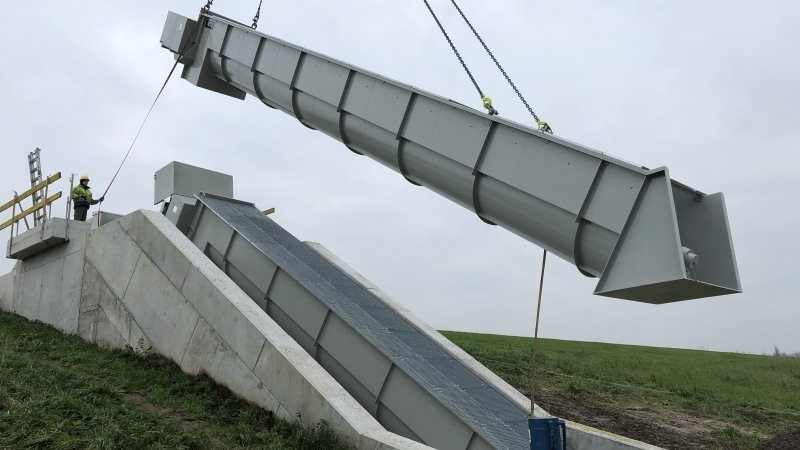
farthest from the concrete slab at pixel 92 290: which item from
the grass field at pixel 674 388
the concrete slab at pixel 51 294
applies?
the grass field at pixel 674 388

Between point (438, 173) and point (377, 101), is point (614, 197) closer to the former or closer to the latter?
point (438, 173)

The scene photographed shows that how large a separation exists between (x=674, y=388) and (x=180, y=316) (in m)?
12.3

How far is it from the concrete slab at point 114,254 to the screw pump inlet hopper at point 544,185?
14.6 ft

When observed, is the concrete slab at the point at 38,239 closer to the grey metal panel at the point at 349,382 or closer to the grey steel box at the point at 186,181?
the grey steel box at the point at 186,181

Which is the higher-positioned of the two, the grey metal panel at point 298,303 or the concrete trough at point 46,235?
the grey metal panel at point 298,303

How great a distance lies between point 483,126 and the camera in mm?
6387

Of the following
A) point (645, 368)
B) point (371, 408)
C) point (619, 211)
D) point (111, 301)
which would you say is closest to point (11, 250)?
point (111, 301)

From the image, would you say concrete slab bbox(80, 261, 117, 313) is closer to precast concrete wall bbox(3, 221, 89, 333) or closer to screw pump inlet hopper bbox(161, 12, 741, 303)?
precast concrete wall bbox(3, 221, 89, 333)

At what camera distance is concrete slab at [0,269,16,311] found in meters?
14.7

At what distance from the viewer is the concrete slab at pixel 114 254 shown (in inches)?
429

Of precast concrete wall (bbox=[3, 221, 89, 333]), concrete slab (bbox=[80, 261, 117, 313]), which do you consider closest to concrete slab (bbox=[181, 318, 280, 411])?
concrete slab (bbox=[80, 261, 117, 313])

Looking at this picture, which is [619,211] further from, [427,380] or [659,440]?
[659,440]

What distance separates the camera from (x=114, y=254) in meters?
11.3

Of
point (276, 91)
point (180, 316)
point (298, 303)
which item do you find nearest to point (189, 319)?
point (180, 316)
